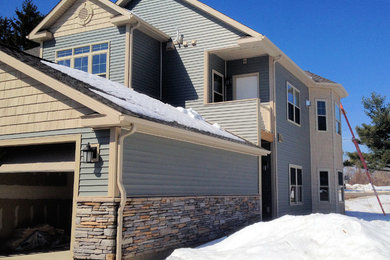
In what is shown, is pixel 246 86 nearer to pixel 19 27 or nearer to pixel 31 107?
pixel 31 107

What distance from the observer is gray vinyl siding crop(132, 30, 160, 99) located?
1462cm

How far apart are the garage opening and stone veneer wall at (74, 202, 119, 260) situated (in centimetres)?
111

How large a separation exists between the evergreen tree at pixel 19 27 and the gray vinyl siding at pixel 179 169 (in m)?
22.0

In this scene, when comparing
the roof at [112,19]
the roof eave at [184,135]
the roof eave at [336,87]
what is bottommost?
the roof eave at [184,135]

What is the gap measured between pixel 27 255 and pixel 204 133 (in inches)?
192

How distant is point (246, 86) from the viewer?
1553cm

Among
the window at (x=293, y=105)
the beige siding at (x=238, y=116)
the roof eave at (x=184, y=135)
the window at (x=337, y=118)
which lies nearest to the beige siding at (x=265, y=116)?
the beige siding at (x=238, y=116)

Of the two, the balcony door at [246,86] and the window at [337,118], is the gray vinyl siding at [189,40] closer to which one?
the balcony door at [246,86]

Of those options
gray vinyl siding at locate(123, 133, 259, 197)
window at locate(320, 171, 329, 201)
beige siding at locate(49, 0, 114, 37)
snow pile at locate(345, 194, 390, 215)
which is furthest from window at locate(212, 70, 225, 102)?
snow pile at locate(345, 194, 390, 215)

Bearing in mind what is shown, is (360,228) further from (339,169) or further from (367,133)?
(367,133)

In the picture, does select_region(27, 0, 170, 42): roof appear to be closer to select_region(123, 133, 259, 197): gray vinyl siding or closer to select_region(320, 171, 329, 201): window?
select_region(123, 133, 259, 197): gray vinyl siding

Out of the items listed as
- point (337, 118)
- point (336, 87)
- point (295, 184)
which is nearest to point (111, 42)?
point (295, 184)

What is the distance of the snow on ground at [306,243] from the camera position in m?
7.36

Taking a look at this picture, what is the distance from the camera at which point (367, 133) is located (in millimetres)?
33156
